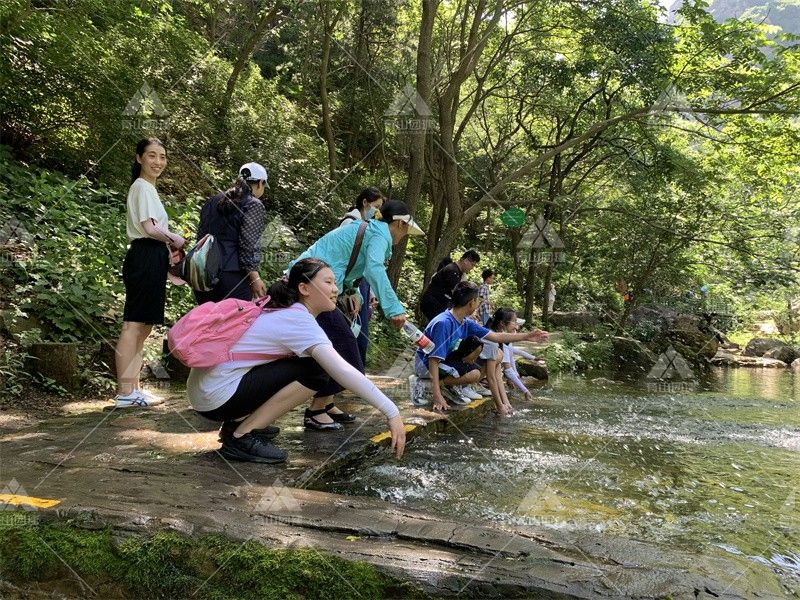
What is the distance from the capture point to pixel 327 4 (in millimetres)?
13508

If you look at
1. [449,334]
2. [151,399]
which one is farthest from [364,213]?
[151,399]

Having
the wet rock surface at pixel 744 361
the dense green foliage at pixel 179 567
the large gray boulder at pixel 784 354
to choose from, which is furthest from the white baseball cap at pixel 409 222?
the large gray boulder at pixel 784 354

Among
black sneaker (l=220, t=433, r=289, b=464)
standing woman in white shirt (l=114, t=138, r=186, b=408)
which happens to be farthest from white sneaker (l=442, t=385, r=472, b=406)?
black sneaker (l=220, t=433, r=289, b=464)

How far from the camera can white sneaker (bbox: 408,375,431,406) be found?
6.01 metres

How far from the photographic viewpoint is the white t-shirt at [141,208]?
4.49 m

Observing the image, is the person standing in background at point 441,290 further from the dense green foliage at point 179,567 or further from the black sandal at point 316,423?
the dense green foliage at point 179,567

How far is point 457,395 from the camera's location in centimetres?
632

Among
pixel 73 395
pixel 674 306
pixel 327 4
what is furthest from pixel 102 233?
pixel 674 306

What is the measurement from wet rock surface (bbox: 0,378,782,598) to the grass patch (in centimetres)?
6

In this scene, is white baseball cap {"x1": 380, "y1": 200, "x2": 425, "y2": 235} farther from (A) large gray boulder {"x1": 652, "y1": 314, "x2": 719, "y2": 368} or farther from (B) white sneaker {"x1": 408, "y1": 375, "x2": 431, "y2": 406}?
(A) large gray boulder {"x1": 652, "y1": 314, "x2": 719, "y2": 368}

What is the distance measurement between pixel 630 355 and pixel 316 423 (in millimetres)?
14034

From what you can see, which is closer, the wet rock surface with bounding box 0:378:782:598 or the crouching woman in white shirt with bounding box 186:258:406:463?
the wet rock surface with bounding box 0:378:782:598

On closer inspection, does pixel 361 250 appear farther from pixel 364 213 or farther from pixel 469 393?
pixel 469 393

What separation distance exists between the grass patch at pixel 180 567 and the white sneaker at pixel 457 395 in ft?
13.2
